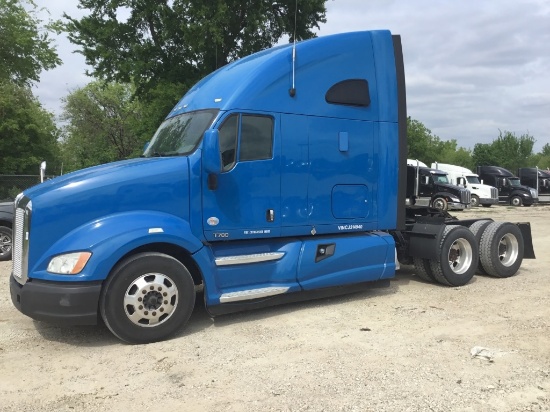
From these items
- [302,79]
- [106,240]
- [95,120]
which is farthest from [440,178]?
[95,120]

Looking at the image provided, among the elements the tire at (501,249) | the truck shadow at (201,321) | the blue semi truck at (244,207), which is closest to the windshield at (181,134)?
the blue semi truck at (244,207)

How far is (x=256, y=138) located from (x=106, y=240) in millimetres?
2079

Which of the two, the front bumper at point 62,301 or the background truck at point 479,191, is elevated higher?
the background truck at point 479,191

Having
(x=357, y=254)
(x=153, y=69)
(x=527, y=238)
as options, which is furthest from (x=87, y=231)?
(x=153, y=69)

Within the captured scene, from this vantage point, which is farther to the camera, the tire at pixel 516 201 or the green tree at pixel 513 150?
the green tree at pixel 513 150

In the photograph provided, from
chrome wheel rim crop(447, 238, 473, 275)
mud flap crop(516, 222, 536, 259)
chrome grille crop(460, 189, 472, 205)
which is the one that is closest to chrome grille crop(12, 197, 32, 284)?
chrome wheel rim crop(447, 238, 473, 275)

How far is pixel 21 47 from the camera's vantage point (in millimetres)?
22656

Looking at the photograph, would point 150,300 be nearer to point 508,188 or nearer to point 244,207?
point 244,207

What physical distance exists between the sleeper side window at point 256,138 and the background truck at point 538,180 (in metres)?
38.1

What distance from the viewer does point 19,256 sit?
17.3 feet

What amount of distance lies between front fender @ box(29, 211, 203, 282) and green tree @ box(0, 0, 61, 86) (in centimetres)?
2070

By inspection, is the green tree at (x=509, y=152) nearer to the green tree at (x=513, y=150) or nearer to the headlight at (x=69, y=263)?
the green tree at (x=513, y=150)

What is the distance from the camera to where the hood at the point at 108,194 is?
493 cm

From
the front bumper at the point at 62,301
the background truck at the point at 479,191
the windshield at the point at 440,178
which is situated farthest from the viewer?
the background truck at the point at 479,191
